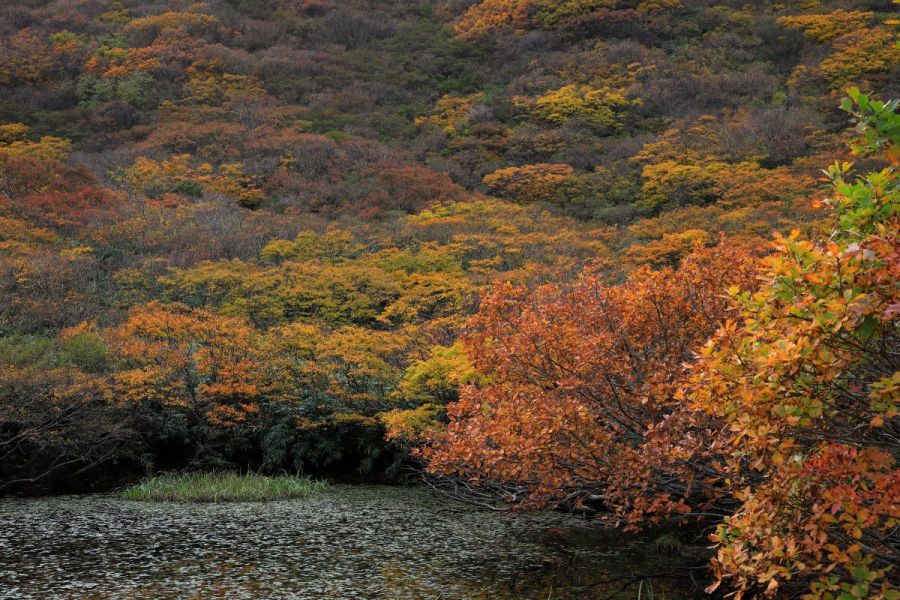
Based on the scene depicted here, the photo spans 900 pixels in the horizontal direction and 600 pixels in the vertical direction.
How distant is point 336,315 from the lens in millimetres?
21125

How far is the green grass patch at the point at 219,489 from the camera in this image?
13.6m

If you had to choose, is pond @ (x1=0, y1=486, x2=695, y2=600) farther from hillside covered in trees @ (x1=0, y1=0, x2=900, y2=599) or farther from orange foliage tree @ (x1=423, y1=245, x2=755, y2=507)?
orange foliage tree @ (x1=423, y1=245, x2=755, y2=507)

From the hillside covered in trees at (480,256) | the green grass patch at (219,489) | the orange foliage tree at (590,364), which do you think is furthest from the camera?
the green grass patch at (219,489)

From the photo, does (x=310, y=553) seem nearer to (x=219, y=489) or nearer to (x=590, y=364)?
(x=590, y=364)

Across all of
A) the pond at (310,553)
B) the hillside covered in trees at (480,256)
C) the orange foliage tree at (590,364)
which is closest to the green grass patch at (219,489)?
the pond at (310,553)

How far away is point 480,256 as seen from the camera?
86.6 ft

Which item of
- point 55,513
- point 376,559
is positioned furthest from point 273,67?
point 376,559

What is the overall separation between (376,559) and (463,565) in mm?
1072

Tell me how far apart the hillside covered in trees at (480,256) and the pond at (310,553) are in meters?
0.79

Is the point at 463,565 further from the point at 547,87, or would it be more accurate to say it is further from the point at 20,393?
the point at 547,87

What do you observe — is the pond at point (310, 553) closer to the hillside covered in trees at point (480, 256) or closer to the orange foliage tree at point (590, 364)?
the hillside covered in trees at point (480, 256)

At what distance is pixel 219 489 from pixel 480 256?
14.3m

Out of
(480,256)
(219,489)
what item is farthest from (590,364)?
(480,256)

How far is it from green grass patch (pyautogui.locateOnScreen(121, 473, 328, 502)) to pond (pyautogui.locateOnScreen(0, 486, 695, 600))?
0.48 meters
